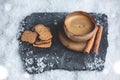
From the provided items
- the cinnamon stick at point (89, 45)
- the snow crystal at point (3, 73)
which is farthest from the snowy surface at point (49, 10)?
the cinnamon stick at point (89, 45)

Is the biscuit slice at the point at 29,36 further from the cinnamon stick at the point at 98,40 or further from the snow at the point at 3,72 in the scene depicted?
the cinnamon stick at the point at 98,40

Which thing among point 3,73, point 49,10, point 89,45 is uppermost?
point 49,10

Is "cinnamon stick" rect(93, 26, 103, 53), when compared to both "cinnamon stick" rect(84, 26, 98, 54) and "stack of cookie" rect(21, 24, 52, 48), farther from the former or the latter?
"stack of cookie" rect(21, 24, 52, 48)

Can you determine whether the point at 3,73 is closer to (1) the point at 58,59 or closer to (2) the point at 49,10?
(1) the point at 58,59

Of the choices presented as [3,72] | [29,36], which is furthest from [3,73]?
[29,36]

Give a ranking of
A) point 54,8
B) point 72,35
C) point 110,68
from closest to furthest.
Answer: point 72,35
point 110,68
point 54,8

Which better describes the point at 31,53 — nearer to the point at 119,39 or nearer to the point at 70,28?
the point at 70,28

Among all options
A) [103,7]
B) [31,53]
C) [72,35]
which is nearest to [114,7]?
[103,7]
